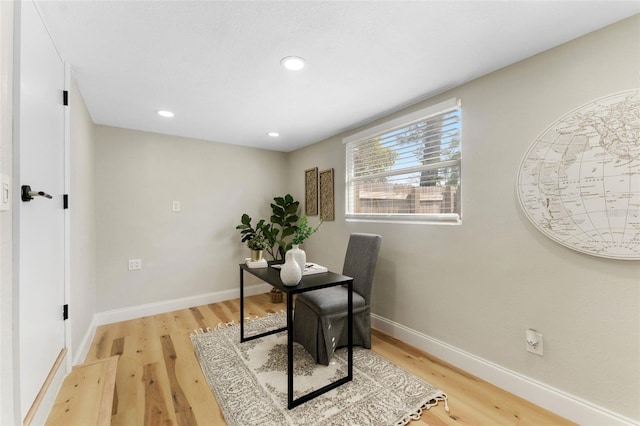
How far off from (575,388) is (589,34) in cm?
202

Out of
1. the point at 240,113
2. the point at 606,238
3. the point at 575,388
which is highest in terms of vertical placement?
the point at 240,113

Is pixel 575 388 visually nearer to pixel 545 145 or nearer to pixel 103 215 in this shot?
pixel 545 145

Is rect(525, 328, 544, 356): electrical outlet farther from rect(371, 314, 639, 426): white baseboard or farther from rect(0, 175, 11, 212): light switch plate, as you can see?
rect(0, 175, 11, 212): light switch plate

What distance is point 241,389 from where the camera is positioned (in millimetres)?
1839

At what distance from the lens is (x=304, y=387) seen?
185 cm

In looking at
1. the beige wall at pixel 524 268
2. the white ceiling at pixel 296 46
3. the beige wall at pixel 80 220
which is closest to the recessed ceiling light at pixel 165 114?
the white ceiling at pixel 296 46

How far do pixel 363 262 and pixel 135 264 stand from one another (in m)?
2.69

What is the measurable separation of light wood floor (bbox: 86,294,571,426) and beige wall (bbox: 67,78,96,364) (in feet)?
1.22

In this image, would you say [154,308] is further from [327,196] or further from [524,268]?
[524,268]

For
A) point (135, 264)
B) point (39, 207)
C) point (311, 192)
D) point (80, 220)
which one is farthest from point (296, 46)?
point (135, 264)

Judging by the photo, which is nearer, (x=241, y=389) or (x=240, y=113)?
(x=241, y=389)

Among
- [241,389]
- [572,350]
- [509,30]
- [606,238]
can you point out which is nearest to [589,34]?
[509,30]

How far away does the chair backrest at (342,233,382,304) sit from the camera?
239 centimetres

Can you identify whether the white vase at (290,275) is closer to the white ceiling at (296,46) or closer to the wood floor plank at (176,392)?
the wood floor plank at (176,392)
